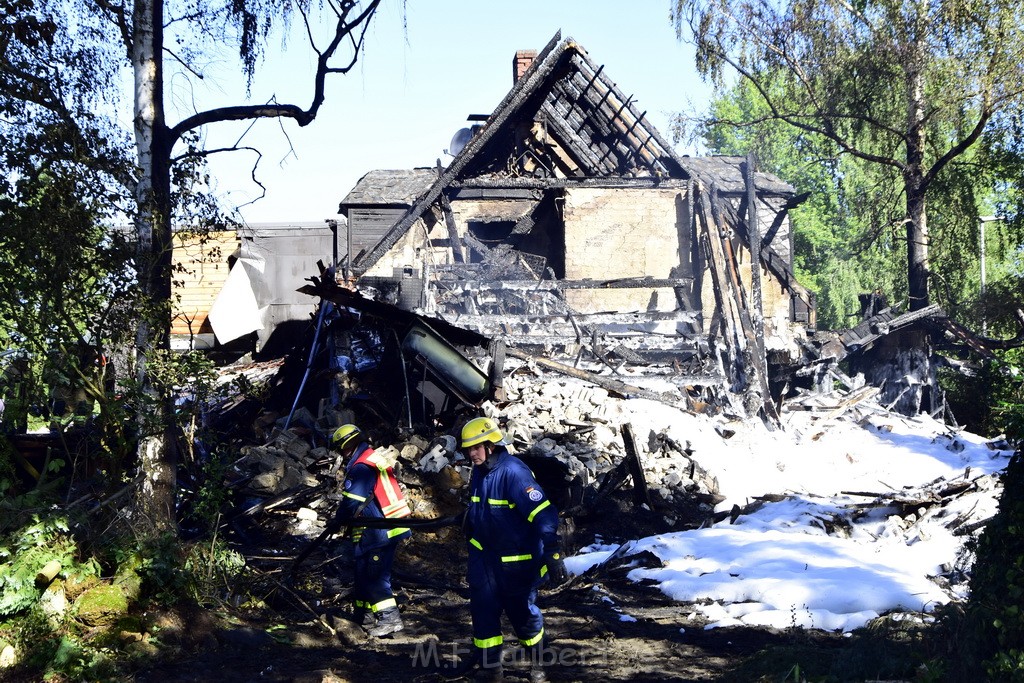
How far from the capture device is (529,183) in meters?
20.0

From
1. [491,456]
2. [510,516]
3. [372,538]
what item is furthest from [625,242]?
[510,516]

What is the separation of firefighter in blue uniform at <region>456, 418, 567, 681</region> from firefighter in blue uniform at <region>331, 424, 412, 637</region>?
1.55m

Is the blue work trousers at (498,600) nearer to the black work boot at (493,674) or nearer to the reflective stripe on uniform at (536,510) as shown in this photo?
the black work boot at (493,674)

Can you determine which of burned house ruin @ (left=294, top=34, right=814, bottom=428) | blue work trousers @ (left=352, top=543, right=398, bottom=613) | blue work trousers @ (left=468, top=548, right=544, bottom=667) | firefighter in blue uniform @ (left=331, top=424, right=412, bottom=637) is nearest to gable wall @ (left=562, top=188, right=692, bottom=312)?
burned house ruin @ (left=294, top=34, right=814, bottom=428)

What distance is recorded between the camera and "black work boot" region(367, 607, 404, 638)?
24.5ft

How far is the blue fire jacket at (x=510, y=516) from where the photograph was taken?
232 inches

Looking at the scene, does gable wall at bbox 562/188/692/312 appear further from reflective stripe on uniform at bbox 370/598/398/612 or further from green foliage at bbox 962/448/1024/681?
green foliage at bbox 962/448/1024/681

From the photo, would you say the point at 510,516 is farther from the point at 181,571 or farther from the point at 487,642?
the point at 181,571

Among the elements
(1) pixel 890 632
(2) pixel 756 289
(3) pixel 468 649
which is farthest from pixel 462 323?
(1) pixel 890 632

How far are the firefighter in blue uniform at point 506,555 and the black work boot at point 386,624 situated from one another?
1.50 m

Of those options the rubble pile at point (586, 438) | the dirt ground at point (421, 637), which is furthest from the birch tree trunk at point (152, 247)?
the rubble pile at point (586, 438)

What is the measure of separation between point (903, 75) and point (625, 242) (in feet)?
23.7

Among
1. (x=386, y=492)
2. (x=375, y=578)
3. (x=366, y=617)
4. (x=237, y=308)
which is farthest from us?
(x=237, y=308)

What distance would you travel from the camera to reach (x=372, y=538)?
751 centimetres
